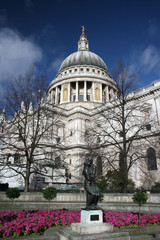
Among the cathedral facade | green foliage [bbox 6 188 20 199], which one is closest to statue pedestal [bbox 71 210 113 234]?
green foliage [bbox 6 188 20 199]

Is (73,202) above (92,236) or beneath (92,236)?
beneath

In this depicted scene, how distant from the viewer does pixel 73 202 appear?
15891 mm

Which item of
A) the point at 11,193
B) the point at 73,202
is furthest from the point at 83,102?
the point at 11,193

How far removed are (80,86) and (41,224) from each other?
5150 cm

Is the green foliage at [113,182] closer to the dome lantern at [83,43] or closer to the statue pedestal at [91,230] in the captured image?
the statue pedestal at [91,230]

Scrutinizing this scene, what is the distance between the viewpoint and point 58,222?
26.5ft

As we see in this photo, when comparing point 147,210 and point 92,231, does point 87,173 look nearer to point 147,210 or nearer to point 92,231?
point 92,231

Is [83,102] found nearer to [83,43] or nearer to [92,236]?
[83,43]

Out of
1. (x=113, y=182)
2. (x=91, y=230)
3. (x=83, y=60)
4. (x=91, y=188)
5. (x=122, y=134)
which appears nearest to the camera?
(x=91, y=230)

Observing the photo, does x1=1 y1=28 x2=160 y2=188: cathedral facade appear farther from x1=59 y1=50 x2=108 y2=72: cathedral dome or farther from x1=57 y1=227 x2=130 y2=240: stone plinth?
x1=57 y1=227 x2=130 y2=240: stone plinth

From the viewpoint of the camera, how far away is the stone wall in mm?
14172

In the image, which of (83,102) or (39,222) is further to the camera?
(83,102)

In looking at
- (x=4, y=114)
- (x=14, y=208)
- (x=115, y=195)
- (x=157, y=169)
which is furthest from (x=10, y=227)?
(x=157, y=169)

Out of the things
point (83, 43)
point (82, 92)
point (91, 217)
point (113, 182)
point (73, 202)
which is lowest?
point (73, 202)
